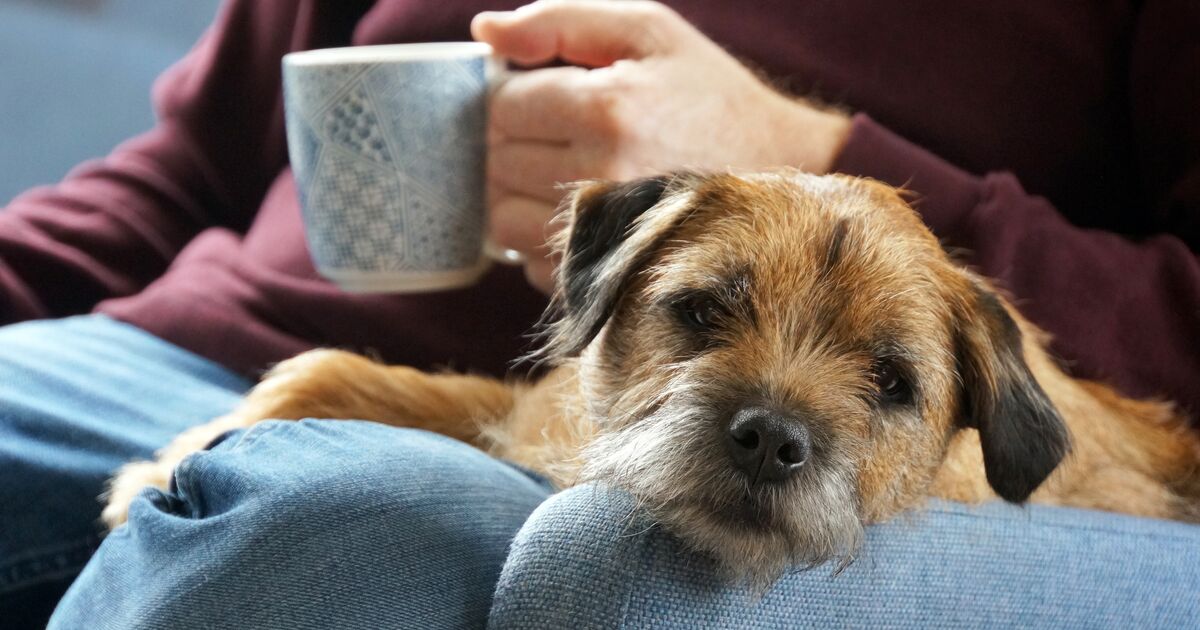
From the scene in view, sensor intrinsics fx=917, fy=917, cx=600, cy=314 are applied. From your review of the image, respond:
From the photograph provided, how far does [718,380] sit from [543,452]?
479mm

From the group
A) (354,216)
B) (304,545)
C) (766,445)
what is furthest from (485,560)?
(354,216)

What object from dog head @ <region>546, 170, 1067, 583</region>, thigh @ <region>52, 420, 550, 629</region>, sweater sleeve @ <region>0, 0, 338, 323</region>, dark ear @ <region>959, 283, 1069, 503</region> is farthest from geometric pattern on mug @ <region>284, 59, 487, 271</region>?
sweater sleeve @ <region>0, 0, 338, 323</region>

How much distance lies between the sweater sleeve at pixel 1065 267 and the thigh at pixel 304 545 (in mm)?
A: 827

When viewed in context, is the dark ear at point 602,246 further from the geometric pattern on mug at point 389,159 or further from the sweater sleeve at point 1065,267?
the sweater sleeve at point 1065,267

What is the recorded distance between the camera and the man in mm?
1012

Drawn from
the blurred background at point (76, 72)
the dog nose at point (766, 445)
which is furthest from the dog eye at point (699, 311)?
the blurred background at point (76, 72)

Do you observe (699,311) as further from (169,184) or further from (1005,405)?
(169,184)

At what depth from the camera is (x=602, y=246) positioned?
48.3 inches

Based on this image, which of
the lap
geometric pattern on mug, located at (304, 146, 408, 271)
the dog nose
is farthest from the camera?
geometric pattern on mug, located at (304, 146, 408, 271)

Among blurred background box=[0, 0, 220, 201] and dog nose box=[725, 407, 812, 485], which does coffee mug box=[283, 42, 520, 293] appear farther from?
blurred background box=[0, 0, 220, 201]

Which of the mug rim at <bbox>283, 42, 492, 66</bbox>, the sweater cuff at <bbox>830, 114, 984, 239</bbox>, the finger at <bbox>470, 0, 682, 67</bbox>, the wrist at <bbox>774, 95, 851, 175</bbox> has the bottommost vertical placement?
the sweater cuff at <bbox>830, 114, 984, 239</bbox>

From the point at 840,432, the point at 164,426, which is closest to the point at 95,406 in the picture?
the point at 164,426

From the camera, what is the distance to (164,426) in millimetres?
1595

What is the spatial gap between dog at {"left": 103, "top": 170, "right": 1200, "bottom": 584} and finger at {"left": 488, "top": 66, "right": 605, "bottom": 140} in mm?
118
